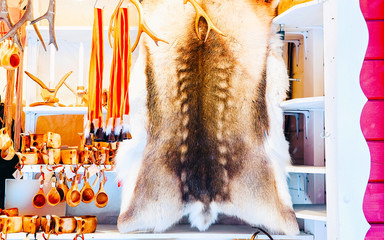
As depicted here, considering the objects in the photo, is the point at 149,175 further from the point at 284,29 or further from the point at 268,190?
the point at 284,29

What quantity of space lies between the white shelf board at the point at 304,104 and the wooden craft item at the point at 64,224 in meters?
1.15

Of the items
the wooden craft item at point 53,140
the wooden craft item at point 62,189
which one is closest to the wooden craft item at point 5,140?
the wooden craft item at point 53,140

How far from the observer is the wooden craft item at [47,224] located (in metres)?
1.91

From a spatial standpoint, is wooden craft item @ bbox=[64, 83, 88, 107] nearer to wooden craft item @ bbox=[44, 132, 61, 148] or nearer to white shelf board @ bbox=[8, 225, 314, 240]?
wooden craft item @ bbox=[44, 132, 61, 148]

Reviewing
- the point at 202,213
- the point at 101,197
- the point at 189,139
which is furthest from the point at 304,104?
the point at 101,197

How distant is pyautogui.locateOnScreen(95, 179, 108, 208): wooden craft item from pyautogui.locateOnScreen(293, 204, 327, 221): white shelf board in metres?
0.93

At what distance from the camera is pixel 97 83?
167 centimetres

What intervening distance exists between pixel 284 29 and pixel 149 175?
100 cm

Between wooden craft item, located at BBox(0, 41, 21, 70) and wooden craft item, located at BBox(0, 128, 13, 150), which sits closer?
wooden craft item, located at BBox(0, 41, 21, 70)

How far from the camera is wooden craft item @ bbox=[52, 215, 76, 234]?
75.4 inches

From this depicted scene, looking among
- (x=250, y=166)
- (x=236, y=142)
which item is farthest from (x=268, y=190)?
(x=236, y=142)

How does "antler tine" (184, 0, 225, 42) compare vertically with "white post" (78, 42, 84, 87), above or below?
above

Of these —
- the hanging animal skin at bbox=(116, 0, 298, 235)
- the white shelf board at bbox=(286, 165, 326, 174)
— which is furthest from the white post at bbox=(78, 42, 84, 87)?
the white shelf board at bbox=(286, 165, 326, 174)

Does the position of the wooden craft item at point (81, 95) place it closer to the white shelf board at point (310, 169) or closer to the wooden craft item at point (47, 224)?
the wooden craft item at point (47, 224)
